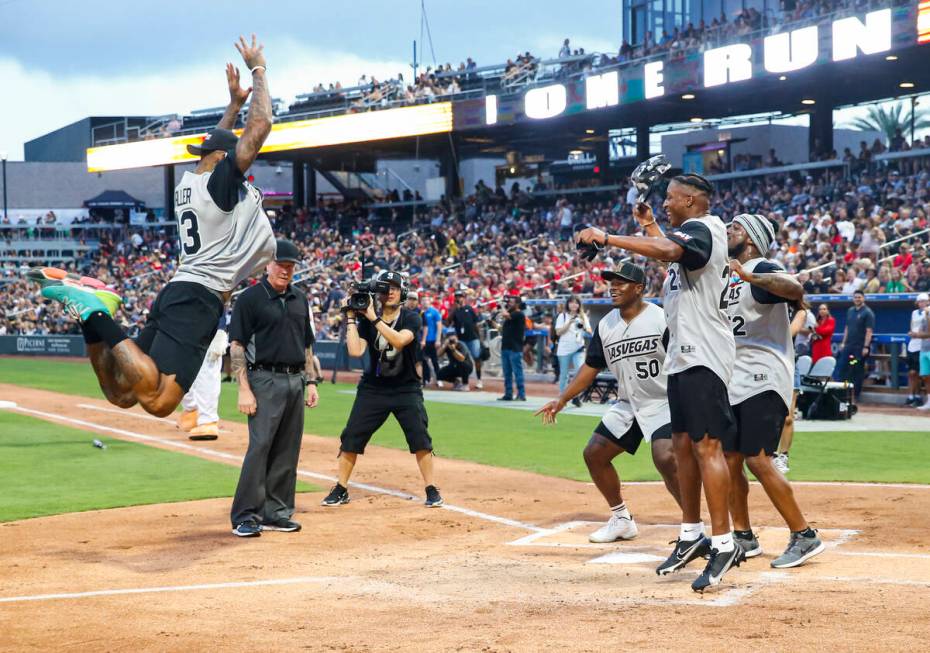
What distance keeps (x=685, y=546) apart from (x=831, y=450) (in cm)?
763

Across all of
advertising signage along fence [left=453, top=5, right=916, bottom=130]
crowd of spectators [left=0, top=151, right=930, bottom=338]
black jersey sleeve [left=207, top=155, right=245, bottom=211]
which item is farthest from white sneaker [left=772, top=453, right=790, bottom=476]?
advertising signage along fence [left=453, top=5, right=916, bottom=130]

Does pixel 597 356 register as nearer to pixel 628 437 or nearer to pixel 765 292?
pixel 628 437

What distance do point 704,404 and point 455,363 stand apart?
1798 centimetres

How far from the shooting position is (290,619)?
6.07 meters

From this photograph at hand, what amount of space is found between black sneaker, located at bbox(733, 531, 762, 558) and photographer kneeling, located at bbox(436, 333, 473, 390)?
54.1 ft

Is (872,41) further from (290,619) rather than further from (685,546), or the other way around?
(290,619)

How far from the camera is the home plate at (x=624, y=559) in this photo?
7.60 m

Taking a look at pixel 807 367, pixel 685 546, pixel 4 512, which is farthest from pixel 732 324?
pixel 807 367

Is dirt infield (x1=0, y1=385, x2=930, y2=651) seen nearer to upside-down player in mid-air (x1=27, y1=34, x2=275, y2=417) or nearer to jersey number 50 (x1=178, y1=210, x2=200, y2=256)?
upside-down player in mid-air (x1=27, y1=34, x2=275, y2=417)

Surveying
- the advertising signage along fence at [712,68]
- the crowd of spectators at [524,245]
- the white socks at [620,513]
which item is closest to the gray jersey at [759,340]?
the white socks at [620,513]

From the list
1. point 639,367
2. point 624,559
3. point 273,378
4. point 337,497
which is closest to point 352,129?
point 337,497

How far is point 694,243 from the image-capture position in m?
6.47

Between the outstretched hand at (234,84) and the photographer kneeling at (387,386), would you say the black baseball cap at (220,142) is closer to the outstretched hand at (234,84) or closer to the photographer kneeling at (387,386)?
the outstretched hand at (234,84)

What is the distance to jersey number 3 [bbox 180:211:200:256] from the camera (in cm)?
684
